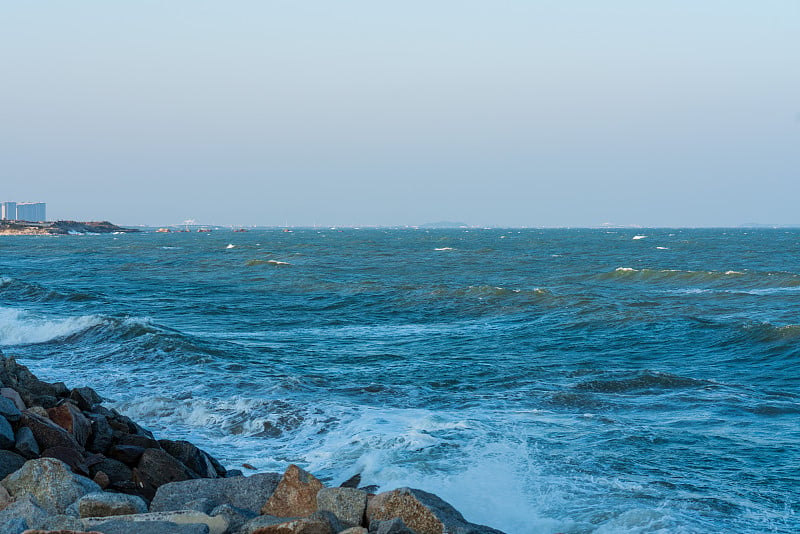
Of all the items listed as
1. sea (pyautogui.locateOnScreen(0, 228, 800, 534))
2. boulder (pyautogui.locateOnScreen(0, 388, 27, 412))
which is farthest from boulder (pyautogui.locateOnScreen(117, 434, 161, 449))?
boulder (pyautogui.locateOnScreen(0, 388, 27, 412))

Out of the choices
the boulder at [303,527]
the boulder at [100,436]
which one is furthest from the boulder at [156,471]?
the boulder at [303,527]

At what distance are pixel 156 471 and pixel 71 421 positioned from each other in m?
1.81

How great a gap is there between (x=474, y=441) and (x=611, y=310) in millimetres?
16874

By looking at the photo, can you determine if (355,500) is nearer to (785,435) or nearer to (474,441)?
(474,441)

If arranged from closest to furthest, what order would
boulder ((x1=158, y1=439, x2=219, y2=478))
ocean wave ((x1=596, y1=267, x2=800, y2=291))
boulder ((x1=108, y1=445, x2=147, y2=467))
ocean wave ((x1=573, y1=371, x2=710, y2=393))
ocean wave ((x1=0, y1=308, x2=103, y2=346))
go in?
boulder ((x1=108, y1=445, x2=147, y2=467)), boulder ((x1=158, y1=439, x2=219, y2=478)), ocean wave ((x1=573, y1=371, x2=710, y2=393)), ocean wave ((x1=0, y1=308, x2=103, y2=346)), ocean wave ((x1=596, y1=267, x2=800, y2=291))

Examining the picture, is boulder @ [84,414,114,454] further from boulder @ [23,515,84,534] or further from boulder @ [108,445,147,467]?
boulder @ [23,515,84,534]

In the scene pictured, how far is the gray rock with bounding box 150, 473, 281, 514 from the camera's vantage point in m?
6.68

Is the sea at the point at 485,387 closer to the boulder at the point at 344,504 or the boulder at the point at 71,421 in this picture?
the boulder at the point at 71,421

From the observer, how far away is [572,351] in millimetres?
19328

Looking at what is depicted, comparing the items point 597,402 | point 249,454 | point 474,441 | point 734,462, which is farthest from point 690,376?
point 249,454

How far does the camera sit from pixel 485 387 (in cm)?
1515

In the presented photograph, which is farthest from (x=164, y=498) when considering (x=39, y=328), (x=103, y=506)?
(x=39, y=328)

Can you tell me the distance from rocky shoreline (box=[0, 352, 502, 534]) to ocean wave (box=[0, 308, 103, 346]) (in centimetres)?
1378

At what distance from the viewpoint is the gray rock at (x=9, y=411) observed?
344 inches
